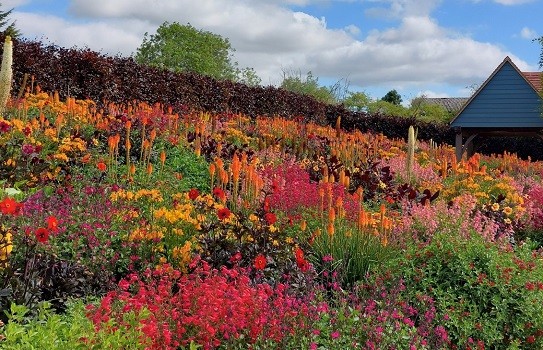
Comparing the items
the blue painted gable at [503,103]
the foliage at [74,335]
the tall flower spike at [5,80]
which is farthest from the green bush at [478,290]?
the blue painted gable at [503,103]

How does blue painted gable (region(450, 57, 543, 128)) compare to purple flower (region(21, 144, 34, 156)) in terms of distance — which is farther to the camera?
blue painted gable (region(450, 57, 543, 128))

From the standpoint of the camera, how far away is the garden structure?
22.9 m

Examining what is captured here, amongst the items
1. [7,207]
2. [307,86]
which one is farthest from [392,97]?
[7,207]

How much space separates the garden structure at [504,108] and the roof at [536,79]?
247 millimetres

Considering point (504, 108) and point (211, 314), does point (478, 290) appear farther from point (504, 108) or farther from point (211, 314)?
point (504, 108)

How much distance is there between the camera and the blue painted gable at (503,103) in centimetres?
2297

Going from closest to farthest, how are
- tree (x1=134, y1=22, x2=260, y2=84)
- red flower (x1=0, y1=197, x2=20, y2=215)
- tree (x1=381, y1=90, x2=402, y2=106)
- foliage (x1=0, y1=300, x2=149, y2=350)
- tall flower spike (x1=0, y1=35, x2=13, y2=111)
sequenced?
foliage (x1=0, y1=300, x2=149, y2=350), red flower (x1=0, y1=197, x2=20, y2=215), tall flower spike (x1=0, y1=35, x2=13, y2=111), tree (x1=134, y1=22, x2=260, y2=84), tree (x1=381, y1=90, x2=402, y2=106)

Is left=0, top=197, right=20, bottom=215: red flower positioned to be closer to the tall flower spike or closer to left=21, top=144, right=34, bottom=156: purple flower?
left=21, top=144, right=34, bottom=156: purple flower

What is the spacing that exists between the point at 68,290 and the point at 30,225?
2.53 ft

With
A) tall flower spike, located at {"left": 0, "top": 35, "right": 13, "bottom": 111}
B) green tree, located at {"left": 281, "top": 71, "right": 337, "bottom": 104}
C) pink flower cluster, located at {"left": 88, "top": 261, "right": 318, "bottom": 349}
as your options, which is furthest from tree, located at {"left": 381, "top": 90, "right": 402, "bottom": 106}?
pink flower cluster, located at {"left": 88, "top": 261, "right": 318, "bottom": 349}

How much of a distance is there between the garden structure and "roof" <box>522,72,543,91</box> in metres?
0.25

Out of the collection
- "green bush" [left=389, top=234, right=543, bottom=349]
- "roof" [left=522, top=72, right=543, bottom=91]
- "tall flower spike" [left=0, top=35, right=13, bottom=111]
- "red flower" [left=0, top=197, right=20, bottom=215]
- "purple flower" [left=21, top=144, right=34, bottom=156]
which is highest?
"roof" [left=522, top=72, right=543, bottom=91]

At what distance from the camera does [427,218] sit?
612 centimetres

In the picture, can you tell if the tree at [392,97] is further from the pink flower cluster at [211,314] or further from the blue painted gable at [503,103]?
the pink flower cluster at [211,314]
